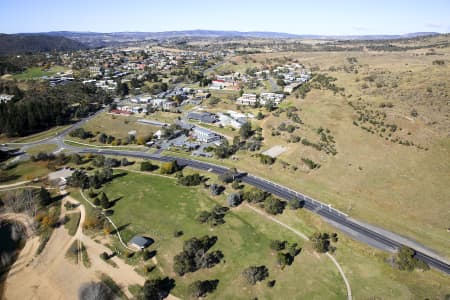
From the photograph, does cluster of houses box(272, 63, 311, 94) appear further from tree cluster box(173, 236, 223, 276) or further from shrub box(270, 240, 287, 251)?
tree cluster box(173, 236, 223, 276)

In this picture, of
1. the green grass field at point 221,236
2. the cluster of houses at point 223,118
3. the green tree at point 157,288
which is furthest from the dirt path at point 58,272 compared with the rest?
the cluster of houses at point 223,118

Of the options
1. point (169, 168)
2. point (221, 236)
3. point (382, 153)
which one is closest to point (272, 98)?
point (382, 153)

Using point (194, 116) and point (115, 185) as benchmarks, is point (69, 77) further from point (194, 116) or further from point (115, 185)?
point (115, 185)

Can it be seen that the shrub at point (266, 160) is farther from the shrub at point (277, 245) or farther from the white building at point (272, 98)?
the white building at point (272, 98)

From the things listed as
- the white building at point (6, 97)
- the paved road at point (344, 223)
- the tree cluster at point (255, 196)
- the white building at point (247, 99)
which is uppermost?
the white building at point (247, 99)

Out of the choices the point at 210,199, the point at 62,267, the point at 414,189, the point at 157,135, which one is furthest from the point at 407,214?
the point at 157,135

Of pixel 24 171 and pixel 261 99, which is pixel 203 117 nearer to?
pixel 261 99
